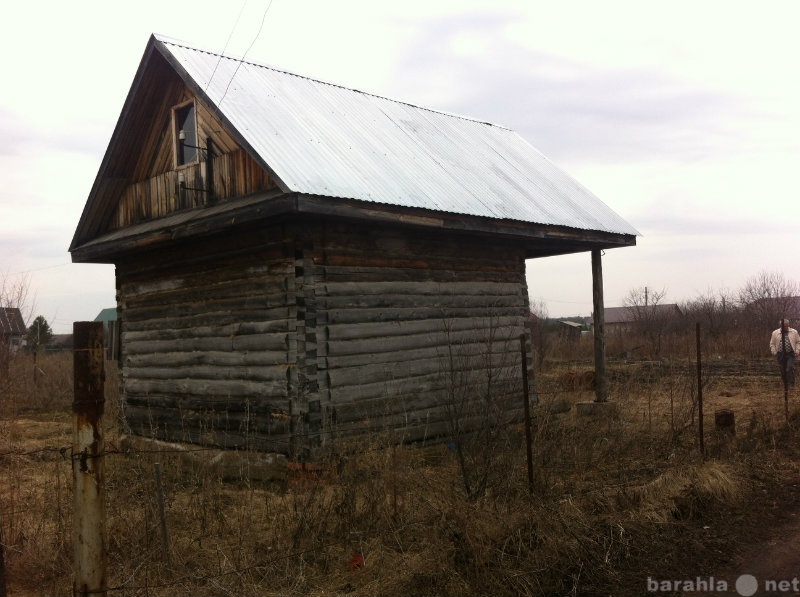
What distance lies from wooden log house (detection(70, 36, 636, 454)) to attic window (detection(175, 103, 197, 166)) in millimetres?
31

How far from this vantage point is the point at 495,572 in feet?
16.2

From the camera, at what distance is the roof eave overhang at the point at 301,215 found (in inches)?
332

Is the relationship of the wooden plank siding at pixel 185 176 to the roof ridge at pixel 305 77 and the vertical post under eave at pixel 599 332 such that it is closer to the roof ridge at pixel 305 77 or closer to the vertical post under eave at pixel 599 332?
the roof ridge at pixel 305 77

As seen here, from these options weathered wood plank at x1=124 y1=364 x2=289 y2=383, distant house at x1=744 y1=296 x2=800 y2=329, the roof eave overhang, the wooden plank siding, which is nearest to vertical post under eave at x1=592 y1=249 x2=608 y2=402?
the roof eave overhang

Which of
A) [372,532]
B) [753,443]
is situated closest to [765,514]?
[753,443]

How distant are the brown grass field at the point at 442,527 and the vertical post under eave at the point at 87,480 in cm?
43

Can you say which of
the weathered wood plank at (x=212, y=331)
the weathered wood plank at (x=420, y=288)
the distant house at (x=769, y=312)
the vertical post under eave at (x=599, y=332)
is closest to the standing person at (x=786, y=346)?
the vertical post under eave at (x=599, y=332)

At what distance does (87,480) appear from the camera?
12.9ft

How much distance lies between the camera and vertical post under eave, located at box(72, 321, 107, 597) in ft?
12.8

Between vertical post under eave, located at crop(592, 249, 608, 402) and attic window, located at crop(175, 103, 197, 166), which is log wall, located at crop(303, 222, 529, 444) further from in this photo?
attic window, located at crop(175, 103, 197, 166)

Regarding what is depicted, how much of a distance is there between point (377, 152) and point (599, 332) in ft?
18.9

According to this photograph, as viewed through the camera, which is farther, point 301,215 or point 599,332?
point 599,332

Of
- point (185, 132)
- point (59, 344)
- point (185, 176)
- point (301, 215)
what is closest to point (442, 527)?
point (301, 215)

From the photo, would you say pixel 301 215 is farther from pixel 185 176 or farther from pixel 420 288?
pixel 185 176
